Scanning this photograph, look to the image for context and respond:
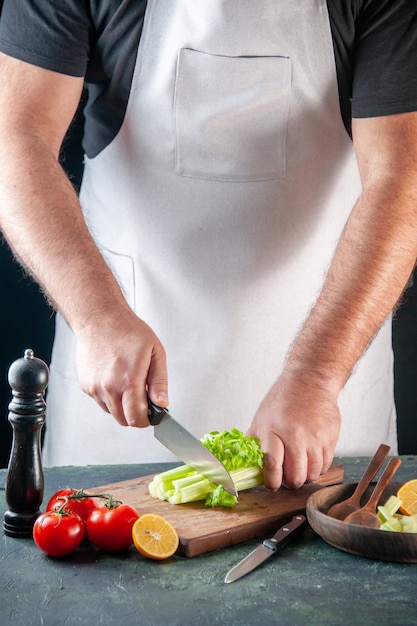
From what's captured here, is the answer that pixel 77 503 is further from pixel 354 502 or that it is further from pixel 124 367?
pixel 354 502

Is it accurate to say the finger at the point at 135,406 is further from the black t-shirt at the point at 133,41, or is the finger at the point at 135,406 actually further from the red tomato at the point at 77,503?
the black t-shirt at the point at 133,41

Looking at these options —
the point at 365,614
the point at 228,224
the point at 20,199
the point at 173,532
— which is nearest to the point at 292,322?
the point at 228,224

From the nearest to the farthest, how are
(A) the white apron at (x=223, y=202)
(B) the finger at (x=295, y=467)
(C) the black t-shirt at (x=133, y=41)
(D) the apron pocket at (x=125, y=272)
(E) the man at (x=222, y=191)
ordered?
(B) the finger at (x=295, y=467)
(E) the man at (x=222, y=191)
(C) the black t-shirt at (x=133, y=41)
(A) the white apron at (x=223, y=202)
(D) the apron pocket at (x=125, y=272)

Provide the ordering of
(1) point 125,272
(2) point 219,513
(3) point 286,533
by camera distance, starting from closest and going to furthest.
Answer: (3) point 286,533
(2) point 219,513
(1) point 125,272

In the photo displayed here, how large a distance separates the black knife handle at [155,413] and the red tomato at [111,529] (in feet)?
0.90

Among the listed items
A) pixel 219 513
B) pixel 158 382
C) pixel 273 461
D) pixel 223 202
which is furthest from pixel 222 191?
pixel 219 513

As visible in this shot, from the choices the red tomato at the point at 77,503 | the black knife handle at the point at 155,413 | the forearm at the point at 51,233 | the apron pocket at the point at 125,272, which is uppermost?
the forearm at the point at 51,233

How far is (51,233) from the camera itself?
7.32 ft

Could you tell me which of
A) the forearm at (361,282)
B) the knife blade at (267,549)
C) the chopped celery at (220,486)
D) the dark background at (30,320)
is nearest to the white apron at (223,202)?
the forearm at (361,282)

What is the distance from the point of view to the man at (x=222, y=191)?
7.48ft

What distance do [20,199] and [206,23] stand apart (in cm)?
Answer: 71

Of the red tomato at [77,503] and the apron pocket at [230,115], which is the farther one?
the apron pocket at [230,115]

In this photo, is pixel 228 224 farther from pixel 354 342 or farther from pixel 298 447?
pixel 298 447

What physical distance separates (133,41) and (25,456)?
4.07 ft
